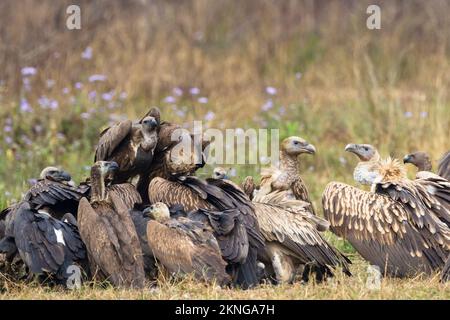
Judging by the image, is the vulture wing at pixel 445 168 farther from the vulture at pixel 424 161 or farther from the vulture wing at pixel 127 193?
the vulture wing at pixel 127 193

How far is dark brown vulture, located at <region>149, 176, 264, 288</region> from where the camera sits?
711cm

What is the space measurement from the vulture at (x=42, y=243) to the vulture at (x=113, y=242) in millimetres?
108

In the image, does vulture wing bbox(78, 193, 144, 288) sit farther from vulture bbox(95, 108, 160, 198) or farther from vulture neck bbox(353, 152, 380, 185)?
vulture neck bbox(353, 152, 380, 185)

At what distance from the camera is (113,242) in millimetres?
6953

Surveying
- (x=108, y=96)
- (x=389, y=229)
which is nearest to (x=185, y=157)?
(x=389, y=229)

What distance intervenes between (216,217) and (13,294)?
1.49 metres

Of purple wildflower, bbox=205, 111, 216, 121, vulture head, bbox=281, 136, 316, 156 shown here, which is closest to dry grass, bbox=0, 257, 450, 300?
vulture head, bbox=281, 136, 316, 156

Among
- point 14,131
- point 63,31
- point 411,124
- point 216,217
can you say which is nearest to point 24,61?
point 63,31

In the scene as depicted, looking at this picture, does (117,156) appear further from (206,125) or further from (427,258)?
(206,125)

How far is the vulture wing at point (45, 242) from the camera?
687 cm

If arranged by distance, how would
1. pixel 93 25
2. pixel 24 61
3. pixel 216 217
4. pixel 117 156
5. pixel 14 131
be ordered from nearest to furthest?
1. pixel 216 217
2. pixel 117 156
3. pixel 14 131
4. pixel 24 61
5. pixel 93 25

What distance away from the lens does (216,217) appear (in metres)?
7.33
